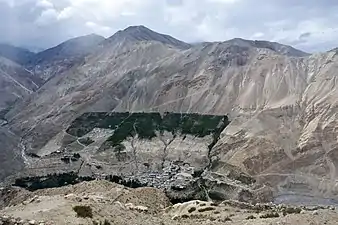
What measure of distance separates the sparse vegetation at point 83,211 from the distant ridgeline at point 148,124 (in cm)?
11732

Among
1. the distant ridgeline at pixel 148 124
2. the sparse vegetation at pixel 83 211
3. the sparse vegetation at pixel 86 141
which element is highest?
the sparse vegetation at pixel 83 211

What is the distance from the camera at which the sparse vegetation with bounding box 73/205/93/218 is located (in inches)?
1205

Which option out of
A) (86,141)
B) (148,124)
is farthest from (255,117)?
(86,141)

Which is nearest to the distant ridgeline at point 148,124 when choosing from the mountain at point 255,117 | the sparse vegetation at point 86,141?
the mountain at point 255,117

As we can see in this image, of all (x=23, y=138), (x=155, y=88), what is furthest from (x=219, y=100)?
(x=23, y=138)

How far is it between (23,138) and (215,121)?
252 ft

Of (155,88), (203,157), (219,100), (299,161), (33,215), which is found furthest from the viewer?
(155,88)

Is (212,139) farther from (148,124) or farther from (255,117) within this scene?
(148,124)

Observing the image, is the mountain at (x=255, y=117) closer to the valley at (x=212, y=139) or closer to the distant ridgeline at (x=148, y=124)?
the valley at (x=212, y=139)

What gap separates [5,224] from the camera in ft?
88.8

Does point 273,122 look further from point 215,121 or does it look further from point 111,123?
point 111,123

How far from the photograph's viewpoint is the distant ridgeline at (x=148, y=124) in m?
157

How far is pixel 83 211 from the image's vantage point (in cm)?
3112

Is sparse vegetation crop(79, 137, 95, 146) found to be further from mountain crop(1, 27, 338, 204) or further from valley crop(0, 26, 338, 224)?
valley crop(0, 26, 338, 224)
